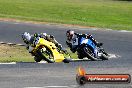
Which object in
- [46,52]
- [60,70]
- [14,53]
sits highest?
[60,70]

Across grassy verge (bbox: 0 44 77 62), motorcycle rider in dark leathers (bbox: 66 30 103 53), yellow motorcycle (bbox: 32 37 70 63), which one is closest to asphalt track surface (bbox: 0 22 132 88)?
yellow motorcycle (bbox: 32 37 70 63)

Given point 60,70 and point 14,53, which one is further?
point 14,53

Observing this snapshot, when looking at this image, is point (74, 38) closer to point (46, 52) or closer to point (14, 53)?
point (46, 52)

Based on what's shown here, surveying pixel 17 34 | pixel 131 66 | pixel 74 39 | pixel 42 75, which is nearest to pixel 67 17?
pixel 17 34

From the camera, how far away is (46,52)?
18.4m

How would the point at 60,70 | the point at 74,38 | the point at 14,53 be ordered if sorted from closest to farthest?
the point at 60,70
the point at 74,38
the point at 14,53

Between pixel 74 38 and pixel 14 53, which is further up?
pixel 74 38

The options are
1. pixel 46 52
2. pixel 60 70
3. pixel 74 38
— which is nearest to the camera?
pixel 60 70

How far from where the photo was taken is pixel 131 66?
17.1 meters

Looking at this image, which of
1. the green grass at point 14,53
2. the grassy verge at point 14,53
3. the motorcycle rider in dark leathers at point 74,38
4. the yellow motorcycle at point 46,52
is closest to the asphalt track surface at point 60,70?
the yellow motorcycle at point 46,52

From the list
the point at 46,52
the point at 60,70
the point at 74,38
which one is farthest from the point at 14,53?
the point at 60,70

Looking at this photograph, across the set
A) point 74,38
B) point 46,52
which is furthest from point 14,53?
point 46,52

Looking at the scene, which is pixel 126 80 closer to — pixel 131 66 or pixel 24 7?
pixel 131 66

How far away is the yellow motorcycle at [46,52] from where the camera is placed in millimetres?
17938
